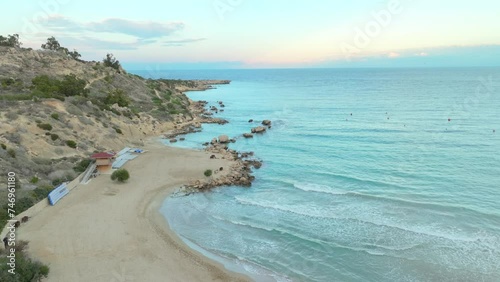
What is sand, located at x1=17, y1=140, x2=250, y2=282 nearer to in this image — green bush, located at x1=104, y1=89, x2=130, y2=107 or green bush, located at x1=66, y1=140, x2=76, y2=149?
green bush, located at x1=66, y1=140, x2=76, y2=149

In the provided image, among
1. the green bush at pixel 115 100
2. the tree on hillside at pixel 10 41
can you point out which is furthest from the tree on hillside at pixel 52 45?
the green bush at pixel 115 100

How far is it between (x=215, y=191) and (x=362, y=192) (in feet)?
43.4

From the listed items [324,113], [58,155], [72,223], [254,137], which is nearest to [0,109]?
[58,155]

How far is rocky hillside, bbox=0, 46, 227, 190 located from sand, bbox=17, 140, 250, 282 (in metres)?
4.60

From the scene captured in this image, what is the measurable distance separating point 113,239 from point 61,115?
88.0ft

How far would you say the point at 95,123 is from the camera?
4559cm

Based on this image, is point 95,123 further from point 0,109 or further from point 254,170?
point 254,170

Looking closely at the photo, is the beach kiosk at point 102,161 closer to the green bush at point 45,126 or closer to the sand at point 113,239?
the sand at point 113,239

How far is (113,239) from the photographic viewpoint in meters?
21.6

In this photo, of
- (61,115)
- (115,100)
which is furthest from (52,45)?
(61,115)

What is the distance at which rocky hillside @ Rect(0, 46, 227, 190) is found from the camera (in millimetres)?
31328

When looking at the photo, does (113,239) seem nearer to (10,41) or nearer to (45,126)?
(45,126)

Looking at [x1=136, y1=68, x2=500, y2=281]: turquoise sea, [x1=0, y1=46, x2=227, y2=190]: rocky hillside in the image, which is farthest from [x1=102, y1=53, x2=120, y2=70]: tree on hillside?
[x1=136, y1=68, x2=500, y2=281]: turquoise sea

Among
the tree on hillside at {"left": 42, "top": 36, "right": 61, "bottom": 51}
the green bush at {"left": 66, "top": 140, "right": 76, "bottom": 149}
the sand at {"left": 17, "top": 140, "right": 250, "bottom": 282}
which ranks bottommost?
the sand at {"left": 17, "top": 140, "right": 250, "bottom": 282}
